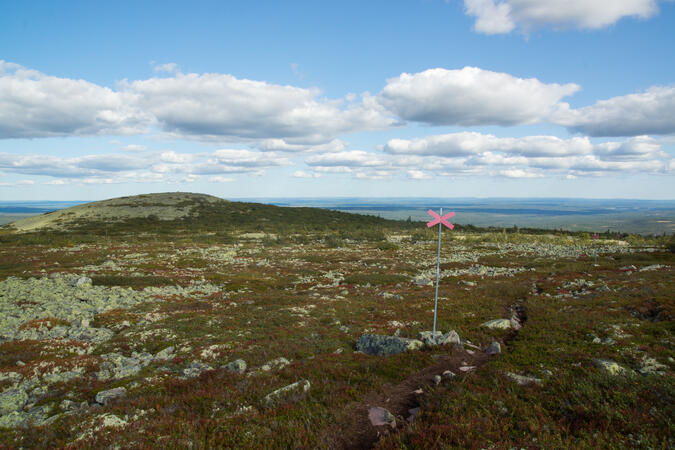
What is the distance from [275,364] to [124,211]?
4786 inches

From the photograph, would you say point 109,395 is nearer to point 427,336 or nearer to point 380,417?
point 380,417

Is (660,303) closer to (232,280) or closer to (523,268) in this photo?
(523,268)

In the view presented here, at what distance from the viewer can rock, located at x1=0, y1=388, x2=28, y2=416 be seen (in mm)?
9723

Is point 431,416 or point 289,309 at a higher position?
point 431,416

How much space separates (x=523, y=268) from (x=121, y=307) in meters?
38.1

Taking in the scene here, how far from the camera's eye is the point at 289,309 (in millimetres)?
21391

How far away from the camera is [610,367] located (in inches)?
376

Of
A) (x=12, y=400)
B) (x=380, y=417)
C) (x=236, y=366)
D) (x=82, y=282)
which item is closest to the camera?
(x=380, y=417)

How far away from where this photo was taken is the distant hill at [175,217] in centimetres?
9325

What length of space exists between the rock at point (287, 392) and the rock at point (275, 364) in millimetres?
2192

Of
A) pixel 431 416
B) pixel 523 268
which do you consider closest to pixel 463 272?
pixel 523 268

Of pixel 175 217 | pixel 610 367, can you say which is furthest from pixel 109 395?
pixel 175 217

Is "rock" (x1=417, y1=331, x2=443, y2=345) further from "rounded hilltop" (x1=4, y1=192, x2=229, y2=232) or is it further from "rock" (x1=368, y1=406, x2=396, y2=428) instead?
"rounded hilltop" (x1=4, y1=192, x2=229, y2=232)

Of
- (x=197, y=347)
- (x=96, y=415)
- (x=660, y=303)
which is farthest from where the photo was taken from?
(x=660, y=303)
